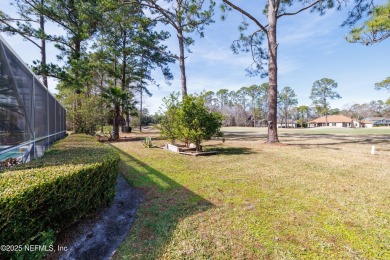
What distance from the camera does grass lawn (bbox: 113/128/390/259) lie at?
84.7 inches

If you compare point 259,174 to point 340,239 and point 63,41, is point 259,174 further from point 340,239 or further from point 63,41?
point 63,41

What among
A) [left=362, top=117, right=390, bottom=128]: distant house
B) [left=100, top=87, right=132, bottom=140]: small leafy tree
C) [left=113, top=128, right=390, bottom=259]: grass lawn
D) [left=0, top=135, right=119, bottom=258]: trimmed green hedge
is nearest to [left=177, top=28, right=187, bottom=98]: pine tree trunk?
[left=100, top=87, right=132, bottom=140]: small leafy tree

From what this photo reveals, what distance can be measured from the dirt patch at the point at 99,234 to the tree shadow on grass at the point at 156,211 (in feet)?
0.48

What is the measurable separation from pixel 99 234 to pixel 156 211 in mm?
868

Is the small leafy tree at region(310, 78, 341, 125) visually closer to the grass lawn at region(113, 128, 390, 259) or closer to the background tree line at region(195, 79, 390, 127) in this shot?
the background tree line at region(195, 79, 390, 127)

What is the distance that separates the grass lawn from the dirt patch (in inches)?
6.7

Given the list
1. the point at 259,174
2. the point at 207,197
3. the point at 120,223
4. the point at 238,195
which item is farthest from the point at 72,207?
the point at 259,174

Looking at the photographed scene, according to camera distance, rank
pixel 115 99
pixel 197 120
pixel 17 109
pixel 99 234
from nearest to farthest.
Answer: pixel 99 234 → pixel 17 109 → pixel 197 120 → pixel 115 99

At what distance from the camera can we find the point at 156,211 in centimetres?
313

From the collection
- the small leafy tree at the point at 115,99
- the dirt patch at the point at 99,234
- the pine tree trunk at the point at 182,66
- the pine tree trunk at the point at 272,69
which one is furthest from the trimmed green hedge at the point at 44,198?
the small leafy tree at the point at 115,99

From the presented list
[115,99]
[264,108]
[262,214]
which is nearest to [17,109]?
[262,214]

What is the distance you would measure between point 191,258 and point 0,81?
3.80 metres

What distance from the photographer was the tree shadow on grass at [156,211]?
2.23 m

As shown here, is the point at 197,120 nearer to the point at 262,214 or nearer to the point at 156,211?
the point at 156,211
